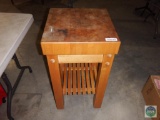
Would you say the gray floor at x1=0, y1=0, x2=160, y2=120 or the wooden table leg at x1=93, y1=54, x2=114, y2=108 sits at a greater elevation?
the wooden table leg at x1=93, y1=54, x2=114, y2=108

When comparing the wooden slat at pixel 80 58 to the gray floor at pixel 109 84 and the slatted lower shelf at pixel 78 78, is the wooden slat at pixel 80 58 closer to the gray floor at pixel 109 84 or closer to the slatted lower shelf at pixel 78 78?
the slatted lower shelf at pixel 78 78

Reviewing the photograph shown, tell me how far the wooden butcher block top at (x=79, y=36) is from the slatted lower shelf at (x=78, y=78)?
0.53 m

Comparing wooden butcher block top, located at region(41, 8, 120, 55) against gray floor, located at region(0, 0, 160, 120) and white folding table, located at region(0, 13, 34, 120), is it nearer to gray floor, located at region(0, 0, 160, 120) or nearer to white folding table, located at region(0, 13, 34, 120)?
white folding table, located at region(0, 13, 34, 120)

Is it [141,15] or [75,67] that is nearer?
[75,67]

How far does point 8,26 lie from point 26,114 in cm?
82

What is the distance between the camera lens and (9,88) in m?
1.25

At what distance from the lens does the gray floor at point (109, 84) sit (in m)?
1.28

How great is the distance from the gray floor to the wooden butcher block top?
2.56ft

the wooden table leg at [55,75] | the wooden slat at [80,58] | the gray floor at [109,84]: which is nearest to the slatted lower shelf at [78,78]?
the wooden table leg at [55,75]

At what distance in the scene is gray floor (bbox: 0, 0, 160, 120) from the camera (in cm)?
128

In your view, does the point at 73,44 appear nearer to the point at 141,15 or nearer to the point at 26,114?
the point at 26,114

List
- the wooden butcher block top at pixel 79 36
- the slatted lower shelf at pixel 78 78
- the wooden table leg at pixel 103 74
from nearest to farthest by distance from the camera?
the wooden butcher block top at pixel 79 36 → the wooden table leg at pixel 103 74 → the slatted lower shelf at pixel 78 78

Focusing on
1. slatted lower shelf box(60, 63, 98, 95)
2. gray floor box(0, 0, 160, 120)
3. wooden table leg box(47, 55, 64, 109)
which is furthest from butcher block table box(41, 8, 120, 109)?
gray floor box(0, 0, 160, 120)

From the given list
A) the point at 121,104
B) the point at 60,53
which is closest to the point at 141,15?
the point at 121,104
